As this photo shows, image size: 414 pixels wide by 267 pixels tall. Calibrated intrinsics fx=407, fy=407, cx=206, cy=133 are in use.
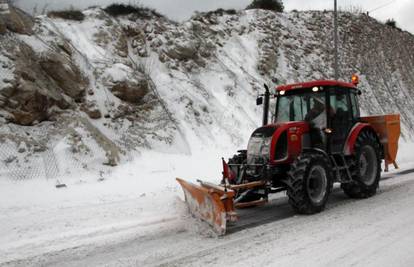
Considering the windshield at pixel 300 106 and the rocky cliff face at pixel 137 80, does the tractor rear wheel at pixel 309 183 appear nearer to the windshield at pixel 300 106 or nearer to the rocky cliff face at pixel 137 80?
the windshield at pixel 300 106

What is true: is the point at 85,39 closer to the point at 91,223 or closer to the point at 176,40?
the point at 176,40

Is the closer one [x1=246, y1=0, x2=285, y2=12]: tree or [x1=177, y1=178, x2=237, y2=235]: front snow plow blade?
[x1=177, y1=178, x2=237, y2=235]: front snow plow blade

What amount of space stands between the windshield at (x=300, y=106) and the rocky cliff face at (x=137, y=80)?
5064 millimetres

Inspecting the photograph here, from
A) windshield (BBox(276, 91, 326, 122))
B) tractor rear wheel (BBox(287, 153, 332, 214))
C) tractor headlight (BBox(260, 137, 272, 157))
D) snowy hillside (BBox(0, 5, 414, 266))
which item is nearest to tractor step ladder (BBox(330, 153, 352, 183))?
snowy hillside (BBox(0, 5, 414, 266))

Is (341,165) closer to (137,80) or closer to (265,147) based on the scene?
(265,147)

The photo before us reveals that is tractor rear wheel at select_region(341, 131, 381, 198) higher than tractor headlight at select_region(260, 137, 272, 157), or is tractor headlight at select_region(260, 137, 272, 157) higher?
tractor headlight at select_region(260, 137, 272, 157)

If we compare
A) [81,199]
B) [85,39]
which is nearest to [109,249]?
[81,199]

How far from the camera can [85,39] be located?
1418 centimetres

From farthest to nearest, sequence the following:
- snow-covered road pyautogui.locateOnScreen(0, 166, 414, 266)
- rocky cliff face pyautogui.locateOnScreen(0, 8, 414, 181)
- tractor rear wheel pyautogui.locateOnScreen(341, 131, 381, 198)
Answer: rocky cliff face pyautogui.locateOnScreen(0, 8, 414, 181), tractor rear wheel pyautogui.locateOnScreen(341, 131, 381, 198), snow-covered road pyautogui.locateOnScreen(0, 166, 414, 266)

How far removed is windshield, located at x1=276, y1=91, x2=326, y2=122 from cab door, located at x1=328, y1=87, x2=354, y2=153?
223 mm

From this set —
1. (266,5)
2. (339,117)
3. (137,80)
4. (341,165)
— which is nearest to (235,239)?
(341,165)

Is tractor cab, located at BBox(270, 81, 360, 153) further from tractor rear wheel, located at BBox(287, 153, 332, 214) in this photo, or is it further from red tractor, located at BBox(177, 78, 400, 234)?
tractor rear wheel, located at BBox(287, 153, 332, 214)

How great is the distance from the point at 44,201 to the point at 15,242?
93.6 inches

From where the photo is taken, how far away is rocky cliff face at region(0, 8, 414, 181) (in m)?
10.5
